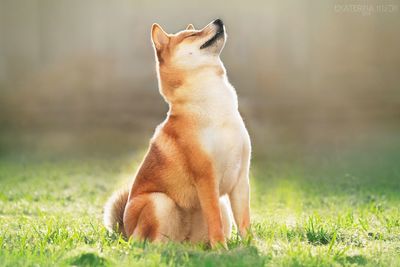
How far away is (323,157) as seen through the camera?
14141mm

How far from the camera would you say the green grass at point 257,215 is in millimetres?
4992

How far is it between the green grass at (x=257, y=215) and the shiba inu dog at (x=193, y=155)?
25cm

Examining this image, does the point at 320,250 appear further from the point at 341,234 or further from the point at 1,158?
the point at 1,158

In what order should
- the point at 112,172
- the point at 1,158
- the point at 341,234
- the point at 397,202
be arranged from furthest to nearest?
the point at 1,158
the point at 112,172
the point at 397,202
the point at 341,234

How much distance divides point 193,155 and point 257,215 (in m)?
3.07

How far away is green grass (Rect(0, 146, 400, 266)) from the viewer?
499 cm

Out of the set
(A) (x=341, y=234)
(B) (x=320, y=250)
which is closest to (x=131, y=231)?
(B) (x=320, y=250)

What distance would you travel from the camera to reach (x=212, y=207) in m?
5.32

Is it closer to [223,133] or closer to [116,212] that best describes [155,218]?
[116,212]

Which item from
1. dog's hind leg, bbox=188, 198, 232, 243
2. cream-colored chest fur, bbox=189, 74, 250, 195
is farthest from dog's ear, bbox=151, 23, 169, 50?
dog's hind leg, bbox=188, 198, 232, 243

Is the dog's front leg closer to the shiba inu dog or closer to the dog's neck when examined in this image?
the shiba inu dog

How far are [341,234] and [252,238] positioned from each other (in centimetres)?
118

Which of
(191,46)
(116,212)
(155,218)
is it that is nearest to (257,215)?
(116,212)

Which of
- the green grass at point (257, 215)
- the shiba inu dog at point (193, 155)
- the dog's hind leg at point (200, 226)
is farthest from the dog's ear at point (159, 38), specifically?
the green grass at point (257, 215)
